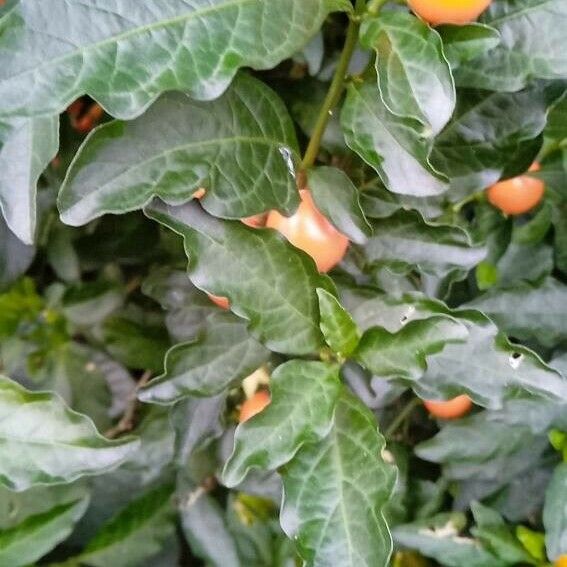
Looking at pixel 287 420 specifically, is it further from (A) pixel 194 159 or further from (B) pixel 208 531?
(B) pixel 208 531

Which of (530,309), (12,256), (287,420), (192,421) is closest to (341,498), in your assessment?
(287,420)

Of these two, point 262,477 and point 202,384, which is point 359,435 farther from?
point 262,477

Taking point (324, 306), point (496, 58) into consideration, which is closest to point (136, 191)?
point (324, 306)

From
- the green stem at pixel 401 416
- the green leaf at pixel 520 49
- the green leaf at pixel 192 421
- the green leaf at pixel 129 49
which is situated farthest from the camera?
the green stem at pixel 401 416

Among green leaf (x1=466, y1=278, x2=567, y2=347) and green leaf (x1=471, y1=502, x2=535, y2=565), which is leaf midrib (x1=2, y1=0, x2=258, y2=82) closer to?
green leaf (x1=466, y1=278, x2=567, y2=347)

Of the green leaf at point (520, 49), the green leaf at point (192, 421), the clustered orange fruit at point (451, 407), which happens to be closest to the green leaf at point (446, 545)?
the clustered orange fruit at point (451, 407)

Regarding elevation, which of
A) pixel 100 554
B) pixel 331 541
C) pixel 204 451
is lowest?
pixel 100 554

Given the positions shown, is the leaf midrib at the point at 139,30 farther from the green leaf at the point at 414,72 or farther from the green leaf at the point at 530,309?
the green leaf at the point at 530,309

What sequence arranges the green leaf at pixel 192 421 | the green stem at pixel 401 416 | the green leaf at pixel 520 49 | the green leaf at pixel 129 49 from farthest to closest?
the green stem at pixel 401 416 → the green leaf at pixel 192 421 → the green leaf at pixel 520 49 → the green leaf at pixel 129 49

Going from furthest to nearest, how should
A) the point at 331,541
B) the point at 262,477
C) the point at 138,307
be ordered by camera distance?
the point at 138,307
the point at 262,477
the point at 331,541
